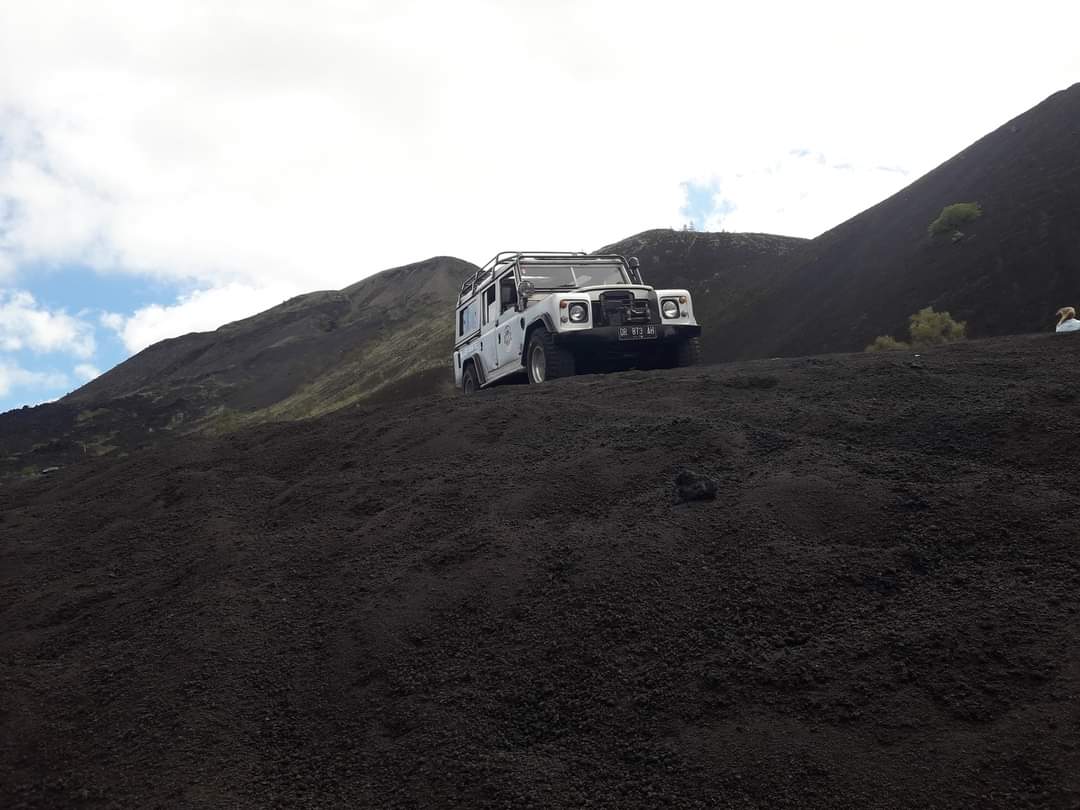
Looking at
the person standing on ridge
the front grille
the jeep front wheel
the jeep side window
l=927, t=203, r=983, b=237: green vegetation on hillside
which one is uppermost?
l=927, t=203, r=983, b=237: green vegetation on hillside

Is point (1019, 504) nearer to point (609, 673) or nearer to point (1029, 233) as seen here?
point (609, 673)

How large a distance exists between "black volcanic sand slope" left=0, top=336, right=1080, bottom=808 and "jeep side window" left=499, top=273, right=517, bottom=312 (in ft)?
19.2

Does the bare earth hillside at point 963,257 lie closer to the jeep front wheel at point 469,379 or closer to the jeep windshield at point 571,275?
the jeep windshield at point 571,275

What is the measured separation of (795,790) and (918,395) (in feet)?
17.0

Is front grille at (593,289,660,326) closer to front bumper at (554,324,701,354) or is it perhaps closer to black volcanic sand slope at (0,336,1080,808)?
front bumper at (554,324,701,354)

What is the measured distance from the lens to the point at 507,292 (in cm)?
1398

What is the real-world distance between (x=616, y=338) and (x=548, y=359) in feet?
3.17

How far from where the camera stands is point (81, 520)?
836 centimetres

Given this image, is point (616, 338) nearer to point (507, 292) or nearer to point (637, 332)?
point (637, 332)


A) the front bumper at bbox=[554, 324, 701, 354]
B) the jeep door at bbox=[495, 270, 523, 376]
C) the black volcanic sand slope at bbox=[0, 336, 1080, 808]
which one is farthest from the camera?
the jeep door at bbox=[495, 270, 523, 376]

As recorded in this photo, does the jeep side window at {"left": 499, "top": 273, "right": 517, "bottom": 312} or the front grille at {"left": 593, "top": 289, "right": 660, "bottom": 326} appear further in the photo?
the jeep side window at {"left": 499, "top": 273, "right": 517, "bottom": 312}

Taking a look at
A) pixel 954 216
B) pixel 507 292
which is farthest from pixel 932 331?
pixel 507 292

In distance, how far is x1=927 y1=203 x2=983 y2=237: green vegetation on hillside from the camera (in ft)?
88.4

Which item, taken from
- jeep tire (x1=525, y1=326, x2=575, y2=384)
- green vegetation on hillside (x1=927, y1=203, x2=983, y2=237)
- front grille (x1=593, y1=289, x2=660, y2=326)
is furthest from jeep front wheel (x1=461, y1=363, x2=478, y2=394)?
green vegetation on hillside (x1=927, y1=203, x2=983, y2=237)
